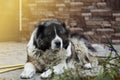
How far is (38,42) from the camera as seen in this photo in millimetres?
4680

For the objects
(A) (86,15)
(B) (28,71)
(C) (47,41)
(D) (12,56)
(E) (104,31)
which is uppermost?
(C) (47,41)

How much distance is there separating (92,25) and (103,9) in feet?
1.49

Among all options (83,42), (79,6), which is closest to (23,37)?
(79,6)

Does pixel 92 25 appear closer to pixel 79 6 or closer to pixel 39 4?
pixel 79 6

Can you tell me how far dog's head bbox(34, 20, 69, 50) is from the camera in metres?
4.58

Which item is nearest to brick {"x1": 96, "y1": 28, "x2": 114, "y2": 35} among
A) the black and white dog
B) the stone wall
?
the stone wall

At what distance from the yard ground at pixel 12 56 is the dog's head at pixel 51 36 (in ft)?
1.45

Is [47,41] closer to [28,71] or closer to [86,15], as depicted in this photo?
[28,71]

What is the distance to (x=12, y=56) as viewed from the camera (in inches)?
252

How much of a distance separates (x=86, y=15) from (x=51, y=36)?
3865mm

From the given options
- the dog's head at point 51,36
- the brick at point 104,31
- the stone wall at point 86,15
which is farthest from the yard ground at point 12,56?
the brick at point 104,31

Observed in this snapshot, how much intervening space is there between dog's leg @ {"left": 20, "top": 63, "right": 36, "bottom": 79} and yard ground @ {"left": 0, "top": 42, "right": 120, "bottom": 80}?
67mm

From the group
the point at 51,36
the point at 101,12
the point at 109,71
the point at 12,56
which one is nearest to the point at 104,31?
the point at 101,12

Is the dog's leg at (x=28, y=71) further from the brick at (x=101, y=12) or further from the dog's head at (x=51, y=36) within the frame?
the brick at (x=101, y=12)
